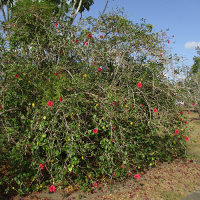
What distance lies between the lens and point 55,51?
5992mm

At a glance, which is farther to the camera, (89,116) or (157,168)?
(157,168)

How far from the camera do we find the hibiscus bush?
13.4ft

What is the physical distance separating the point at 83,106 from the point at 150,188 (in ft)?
7.79

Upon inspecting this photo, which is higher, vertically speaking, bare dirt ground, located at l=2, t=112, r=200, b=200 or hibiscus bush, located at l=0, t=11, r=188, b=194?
hibiscus bush, located at l=0, t=11, r=188, b=194

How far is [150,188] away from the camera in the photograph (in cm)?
457

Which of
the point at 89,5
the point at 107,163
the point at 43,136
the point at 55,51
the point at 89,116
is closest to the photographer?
the point at 43,136

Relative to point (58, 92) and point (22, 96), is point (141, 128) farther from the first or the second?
point (22, 96)

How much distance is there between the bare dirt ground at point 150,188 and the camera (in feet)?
13.7

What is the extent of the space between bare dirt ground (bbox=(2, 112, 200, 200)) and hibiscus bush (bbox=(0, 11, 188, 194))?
0.23 meters

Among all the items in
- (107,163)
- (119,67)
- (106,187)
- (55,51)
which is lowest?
(106,187)

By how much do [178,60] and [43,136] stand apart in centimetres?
454

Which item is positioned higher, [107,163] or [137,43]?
[137,43]

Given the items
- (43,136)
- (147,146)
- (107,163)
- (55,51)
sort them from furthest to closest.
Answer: (55,51) → (147,146) → (107,163) → (43,136)

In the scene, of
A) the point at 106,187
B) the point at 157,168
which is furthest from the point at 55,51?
the point at 157,168
